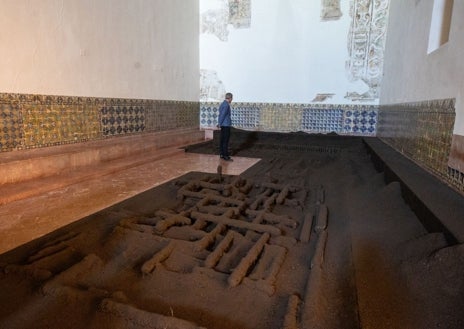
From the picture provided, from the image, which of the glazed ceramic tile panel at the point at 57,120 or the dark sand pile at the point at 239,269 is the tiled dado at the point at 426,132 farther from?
the glazed ceramic tile panel at the point at 57,120

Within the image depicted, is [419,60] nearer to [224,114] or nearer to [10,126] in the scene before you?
[224,114]

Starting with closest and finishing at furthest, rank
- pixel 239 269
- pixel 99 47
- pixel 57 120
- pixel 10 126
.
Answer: pixel 239 269 < pixel 10 126 < pixel 57 120 < pixel 99 47

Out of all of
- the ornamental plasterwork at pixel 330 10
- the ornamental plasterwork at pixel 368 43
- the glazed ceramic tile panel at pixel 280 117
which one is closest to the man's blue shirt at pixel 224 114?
the glazed ceramic tile panel at pixel 280 117

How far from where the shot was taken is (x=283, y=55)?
726cm

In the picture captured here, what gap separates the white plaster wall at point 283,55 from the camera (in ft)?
22.8

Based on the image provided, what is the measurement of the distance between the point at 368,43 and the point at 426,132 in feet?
14.5

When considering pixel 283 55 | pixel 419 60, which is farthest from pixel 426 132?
pixel 283 55

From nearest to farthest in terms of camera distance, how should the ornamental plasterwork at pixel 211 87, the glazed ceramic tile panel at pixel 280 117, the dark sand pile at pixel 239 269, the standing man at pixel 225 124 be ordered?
1. the dark sand pile at pixel 239 269
2. the standing man at pixel 225 124
3. the glazed ceramic tile panel at pixel 280 117
4. the ornamental plasterwork at pixel 211 87

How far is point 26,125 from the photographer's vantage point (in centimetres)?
361

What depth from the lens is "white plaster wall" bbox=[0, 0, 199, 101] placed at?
348 centimetres

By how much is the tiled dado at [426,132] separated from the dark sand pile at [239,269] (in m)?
0.45

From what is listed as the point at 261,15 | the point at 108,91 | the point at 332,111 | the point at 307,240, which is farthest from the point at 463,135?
the point at 261,15

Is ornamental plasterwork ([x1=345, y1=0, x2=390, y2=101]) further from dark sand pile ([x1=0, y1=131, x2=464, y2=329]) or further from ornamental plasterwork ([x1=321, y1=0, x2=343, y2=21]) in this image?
dark sand pile ([x1=0, y1=131, x2=464, y2=329])

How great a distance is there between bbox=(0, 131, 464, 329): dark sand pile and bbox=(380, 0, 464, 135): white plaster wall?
103 cm
